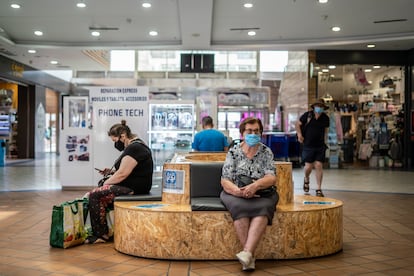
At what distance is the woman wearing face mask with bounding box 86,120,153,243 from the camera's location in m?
4.59

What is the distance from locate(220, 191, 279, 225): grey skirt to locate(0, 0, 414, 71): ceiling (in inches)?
227

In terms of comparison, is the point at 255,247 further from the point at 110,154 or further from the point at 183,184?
the point at 110,154

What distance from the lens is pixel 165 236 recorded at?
3.88m

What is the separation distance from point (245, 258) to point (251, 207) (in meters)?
0.40

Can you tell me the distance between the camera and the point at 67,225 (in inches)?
171

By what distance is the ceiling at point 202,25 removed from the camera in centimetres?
952

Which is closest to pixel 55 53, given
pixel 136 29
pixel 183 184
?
pixel 136 29

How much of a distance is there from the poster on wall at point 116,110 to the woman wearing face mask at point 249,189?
14.6ft

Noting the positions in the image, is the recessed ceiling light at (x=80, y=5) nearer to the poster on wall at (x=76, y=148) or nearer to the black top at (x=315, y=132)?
the poster on wall at (x=76, y=148)

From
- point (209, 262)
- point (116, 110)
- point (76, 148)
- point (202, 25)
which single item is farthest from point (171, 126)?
point (209, 262)

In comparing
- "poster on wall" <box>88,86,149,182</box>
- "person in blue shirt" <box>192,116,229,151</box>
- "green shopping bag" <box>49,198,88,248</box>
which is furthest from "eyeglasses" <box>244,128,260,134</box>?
"poster on wall" <box>88,86,149,182</box>

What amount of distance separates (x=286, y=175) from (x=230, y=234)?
2.47 feet

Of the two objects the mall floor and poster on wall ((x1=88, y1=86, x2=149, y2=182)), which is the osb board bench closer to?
the mall floor

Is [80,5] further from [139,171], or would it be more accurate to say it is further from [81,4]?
[139,171]
